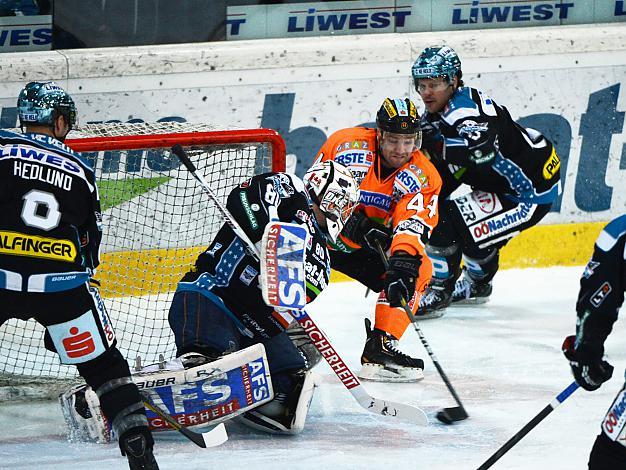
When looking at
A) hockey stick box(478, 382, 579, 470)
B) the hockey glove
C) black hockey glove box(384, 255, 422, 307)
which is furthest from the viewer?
black hockey glove box(384, 255, 422, 307)

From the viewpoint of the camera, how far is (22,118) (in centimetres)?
322

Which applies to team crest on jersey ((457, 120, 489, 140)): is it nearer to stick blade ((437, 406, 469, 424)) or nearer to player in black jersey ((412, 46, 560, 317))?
player in black jersey ((412, 46, 560, 317))

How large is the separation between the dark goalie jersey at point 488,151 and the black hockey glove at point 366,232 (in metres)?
0.61

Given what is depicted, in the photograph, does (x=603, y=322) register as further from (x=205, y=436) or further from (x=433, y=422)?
Result: (x=433, y=422)

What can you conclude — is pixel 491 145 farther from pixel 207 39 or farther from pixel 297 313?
pixel 297 313

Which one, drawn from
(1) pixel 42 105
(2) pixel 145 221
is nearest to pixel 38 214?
(1) pixel 42 105

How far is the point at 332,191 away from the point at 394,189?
914 mm

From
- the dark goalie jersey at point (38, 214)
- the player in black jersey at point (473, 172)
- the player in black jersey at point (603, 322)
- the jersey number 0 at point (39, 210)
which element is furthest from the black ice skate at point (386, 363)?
the player in black jersey at point (603, 322)

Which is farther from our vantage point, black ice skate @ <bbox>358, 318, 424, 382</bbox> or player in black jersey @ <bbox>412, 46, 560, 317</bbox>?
player in black jersey @ <bbox>412, 46, 560, 317</bbox>

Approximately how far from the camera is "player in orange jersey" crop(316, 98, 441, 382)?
4.30m

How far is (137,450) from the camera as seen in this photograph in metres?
3.01

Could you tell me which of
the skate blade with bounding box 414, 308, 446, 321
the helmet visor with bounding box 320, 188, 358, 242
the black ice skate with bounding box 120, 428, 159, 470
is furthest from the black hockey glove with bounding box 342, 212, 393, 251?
the black ice skate with bounding box 120, 428, 159, 470

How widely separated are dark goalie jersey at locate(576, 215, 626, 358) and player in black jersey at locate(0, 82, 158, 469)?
45.2 inches

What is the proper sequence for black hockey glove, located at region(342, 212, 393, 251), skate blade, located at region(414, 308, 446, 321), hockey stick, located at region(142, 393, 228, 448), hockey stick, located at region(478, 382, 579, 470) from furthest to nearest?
skate blade, located at region(414, 308, 446, 321)
black hockey glove, located at region(342, 212, 393, 251)
hockey stick, located at region(142, 393, 228, 448)
hockey stick, located at region(478, 382, 579, 470)
